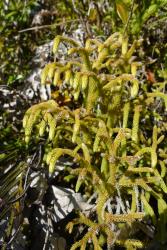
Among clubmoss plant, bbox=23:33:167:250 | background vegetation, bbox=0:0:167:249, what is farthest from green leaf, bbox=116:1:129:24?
clubmoss plant, bbox=23:33:167:250

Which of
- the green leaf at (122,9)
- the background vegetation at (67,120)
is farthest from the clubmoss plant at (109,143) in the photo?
the green leaf at (122,9)

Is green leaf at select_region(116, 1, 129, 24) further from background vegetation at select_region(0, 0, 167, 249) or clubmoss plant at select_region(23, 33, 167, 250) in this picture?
clubmoss plant at select_region(23, 33, 167, 250)

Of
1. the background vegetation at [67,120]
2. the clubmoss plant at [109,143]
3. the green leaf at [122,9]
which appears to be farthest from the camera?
the green leaf at [122,9]

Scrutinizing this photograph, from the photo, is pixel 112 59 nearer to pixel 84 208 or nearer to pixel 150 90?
pixel 150 90

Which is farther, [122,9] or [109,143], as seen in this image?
[122,9]

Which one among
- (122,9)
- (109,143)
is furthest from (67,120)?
(122,9)

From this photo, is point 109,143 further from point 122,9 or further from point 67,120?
point 122,9

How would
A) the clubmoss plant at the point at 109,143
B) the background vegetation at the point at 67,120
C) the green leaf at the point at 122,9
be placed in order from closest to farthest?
the clubmoss plant at the point at 109,143, the background vegetation at the point at 67,120, the green leaf at the point at 122,9

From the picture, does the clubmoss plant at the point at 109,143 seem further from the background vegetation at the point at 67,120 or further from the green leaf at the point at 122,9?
the green leaf at the point at 122,9

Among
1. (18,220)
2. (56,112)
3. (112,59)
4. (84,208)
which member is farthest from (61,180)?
(112,59)

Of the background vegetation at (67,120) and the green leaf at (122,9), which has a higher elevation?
the green leaf at (122,9)
